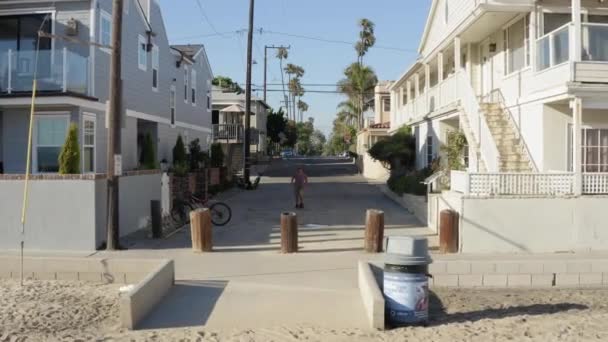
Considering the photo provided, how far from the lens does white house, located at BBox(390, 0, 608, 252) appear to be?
14.1 metres

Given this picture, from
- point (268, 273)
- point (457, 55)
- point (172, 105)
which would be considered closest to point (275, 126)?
point (172, 105)

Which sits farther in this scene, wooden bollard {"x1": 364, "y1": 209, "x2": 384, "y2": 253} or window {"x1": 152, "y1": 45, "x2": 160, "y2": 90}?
window {"x1": 152, "y1": 45, "x2": 160, "y2": 90}

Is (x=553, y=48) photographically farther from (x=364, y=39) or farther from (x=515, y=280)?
(x=364, y=39)

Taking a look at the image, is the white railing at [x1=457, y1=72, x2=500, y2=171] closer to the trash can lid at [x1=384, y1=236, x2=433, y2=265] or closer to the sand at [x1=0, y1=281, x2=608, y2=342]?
the sand at [x1=0, y1=281, x2=608, y2=342]

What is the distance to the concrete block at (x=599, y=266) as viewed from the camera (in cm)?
1130

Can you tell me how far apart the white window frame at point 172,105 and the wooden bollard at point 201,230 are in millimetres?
15272

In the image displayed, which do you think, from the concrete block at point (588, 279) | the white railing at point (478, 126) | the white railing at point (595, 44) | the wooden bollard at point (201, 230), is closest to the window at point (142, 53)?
the wooden bollard at point (201, 230)

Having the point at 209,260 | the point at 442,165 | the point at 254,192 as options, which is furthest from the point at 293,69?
the point at 209,260

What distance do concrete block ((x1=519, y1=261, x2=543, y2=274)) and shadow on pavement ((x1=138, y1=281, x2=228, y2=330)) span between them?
5279 mm

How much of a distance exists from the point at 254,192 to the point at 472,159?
15816 millimetres

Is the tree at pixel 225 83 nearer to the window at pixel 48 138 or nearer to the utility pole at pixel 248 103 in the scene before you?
the utility pole at pixel 248 103

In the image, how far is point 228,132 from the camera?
1809 inches

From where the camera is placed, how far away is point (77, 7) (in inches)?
741

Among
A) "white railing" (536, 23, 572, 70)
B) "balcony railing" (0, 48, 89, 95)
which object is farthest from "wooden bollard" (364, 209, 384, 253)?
"balcony railing" (0, 48, 89, 95)
